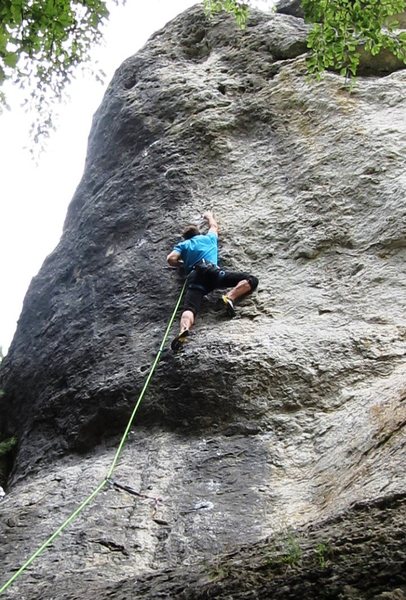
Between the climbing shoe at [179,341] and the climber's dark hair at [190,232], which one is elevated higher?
the climber's dark hair at [190,232]

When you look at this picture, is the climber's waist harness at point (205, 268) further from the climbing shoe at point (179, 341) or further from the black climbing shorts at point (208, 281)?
the climbing shoe at point (179, 341)

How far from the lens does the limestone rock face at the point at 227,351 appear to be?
161 inches

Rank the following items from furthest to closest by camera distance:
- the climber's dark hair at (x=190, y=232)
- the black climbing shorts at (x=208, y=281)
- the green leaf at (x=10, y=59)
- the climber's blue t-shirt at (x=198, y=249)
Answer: the climber's dark hair at (x=190, y=232) → the climber's blue t-shirt at (x=198, y=249) → the black climbing shorts at (x=208, y=281) → the green leaf at (x=10, y=59)

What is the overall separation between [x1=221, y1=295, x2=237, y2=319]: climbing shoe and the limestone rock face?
111mm

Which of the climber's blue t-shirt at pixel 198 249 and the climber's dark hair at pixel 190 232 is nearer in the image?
the climber's blue t-shirt at pixel 198 249

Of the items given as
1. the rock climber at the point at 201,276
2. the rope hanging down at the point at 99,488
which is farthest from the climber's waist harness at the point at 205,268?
the rope hanging down at the point at 99,488

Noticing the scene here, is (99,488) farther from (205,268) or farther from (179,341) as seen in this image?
(205,268)

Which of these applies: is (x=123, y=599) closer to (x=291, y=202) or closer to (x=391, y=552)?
(x=391, y=552)

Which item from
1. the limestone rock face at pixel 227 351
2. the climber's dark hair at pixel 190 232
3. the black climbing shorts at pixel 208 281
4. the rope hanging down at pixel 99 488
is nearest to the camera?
the limestone rock face at pixel 227 351

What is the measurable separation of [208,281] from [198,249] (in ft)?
1.32

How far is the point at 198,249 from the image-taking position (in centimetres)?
813

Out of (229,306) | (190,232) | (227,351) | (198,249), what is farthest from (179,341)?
(190,232)

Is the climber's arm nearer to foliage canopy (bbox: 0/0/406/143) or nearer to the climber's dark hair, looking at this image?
the climber's dark hair

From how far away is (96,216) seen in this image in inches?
403
